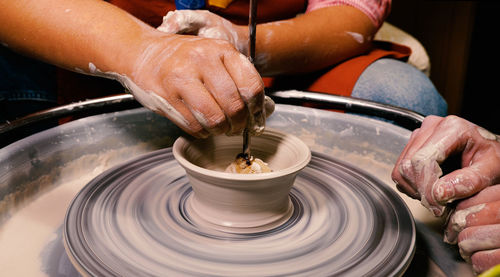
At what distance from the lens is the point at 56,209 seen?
2.69 ft

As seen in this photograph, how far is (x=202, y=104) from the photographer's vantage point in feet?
2.22

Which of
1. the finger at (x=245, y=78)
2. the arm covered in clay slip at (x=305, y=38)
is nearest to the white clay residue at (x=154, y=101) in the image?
the finger at (x=245, y=78)

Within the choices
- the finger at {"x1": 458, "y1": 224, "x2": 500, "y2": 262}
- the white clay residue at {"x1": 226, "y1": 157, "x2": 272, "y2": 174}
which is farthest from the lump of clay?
the finger at {"x1": 458, "y1": 224, "x2": 500, "y2": 262}

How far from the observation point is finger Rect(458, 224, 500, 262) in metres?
0.59

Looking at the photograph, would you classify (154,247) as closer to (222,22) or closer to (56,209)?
(56,209)

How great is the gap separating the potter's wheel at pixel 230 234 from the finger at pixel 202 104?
0.57 ft

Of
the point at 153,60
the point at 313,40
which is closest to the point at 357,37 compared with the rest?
the point at 313,40

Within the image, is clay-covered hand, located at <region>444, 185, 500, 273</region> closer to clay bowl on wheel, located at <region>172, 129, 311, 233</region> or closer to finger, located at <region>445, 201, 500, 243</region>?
finger, located at <region>445, 201, 500, 243</region>

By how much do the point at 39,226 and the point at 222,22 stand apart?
588 millimetres

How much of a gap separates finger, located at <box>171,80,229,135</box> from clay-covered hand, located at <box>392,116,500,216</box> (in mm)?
335

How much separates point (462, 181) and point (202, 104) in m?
0.43

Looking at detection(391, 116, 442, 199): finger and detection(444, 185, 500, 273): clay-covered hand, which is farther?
detection(391, 116, 442, 199): finger

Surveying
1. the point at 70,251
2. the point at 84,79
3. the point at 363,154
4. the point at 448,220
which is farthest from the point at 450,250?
the point at 84,79

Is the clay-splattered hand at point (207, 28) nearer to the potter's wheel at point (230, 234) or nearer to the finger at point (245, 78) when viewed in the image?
the finger at point (245, 78)
